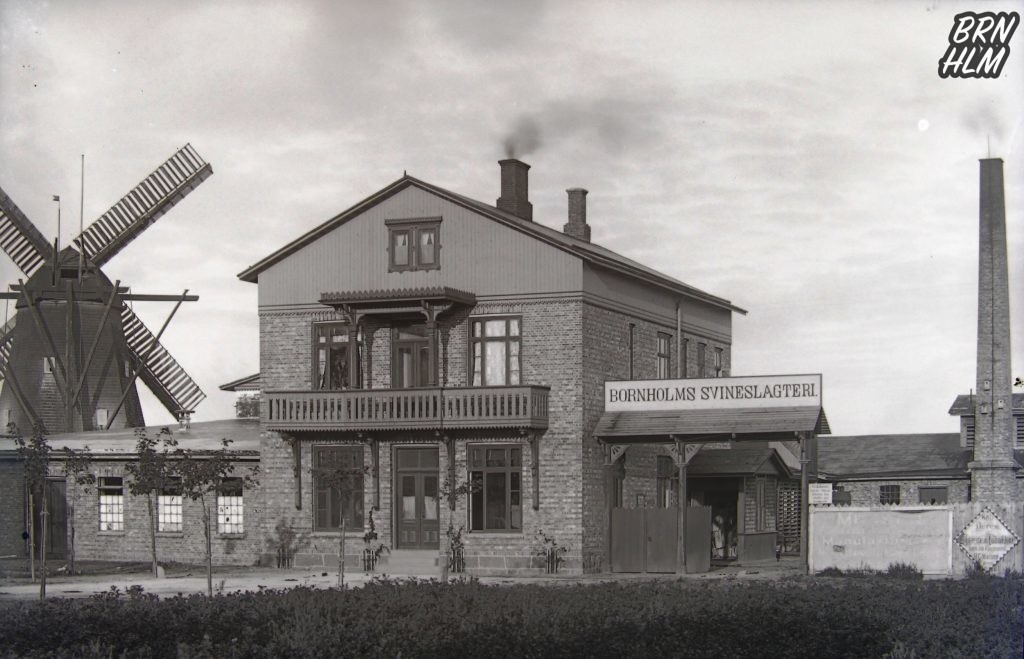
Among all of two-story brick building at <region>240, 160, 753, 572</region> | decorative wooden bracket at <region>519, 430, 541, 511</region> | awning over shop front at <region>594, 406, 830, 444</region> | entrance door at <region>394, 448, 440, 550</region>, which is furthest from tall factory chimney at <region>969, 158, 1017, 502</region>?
entrance door at <region>394, 448, 440, 550</region>

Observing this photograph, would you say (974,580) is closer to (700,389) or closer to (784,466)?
(700,389)

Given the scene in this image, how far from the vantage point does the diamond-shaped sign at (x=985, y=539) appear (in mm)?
33781

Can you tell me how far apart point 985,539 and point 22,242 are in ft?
119

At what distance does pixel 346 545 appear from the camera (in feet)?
131

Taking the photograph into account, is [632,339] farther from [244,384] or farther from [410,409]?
[244,384]

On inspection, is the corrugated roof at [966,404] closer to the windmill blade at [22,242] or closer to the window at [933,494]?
the window at [933,494]

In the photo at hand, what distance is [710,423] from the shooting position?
3803cm

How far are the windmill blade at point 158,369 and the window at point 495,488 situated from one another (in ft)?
63.9

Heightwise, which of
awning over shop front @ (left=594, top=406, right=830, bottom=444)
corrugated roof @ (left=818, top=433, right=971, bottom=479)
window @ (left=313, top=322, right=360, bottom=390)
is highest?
window @ (left=313, top=322, right=360, bottom=390)

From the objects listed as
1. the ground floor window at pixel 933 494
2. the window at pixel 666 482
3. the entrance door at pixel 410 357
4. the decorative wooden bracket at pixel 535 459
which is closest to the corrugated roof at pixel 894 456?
Answer: the ground floor window at pixel 933 494

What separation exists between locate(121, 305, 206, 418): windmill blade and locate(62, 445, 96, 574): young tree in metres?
9.84

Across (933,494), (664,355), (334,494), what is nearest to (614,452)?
(664,355)

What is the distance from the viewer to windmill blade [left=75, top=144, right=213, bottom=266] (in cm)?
5416

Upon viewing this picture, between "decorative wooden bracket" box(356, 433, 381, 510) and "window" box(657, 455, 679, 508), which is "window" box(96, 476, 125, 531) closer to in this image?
"decorative wooden bracket" box(356, 433, 381, 510)
